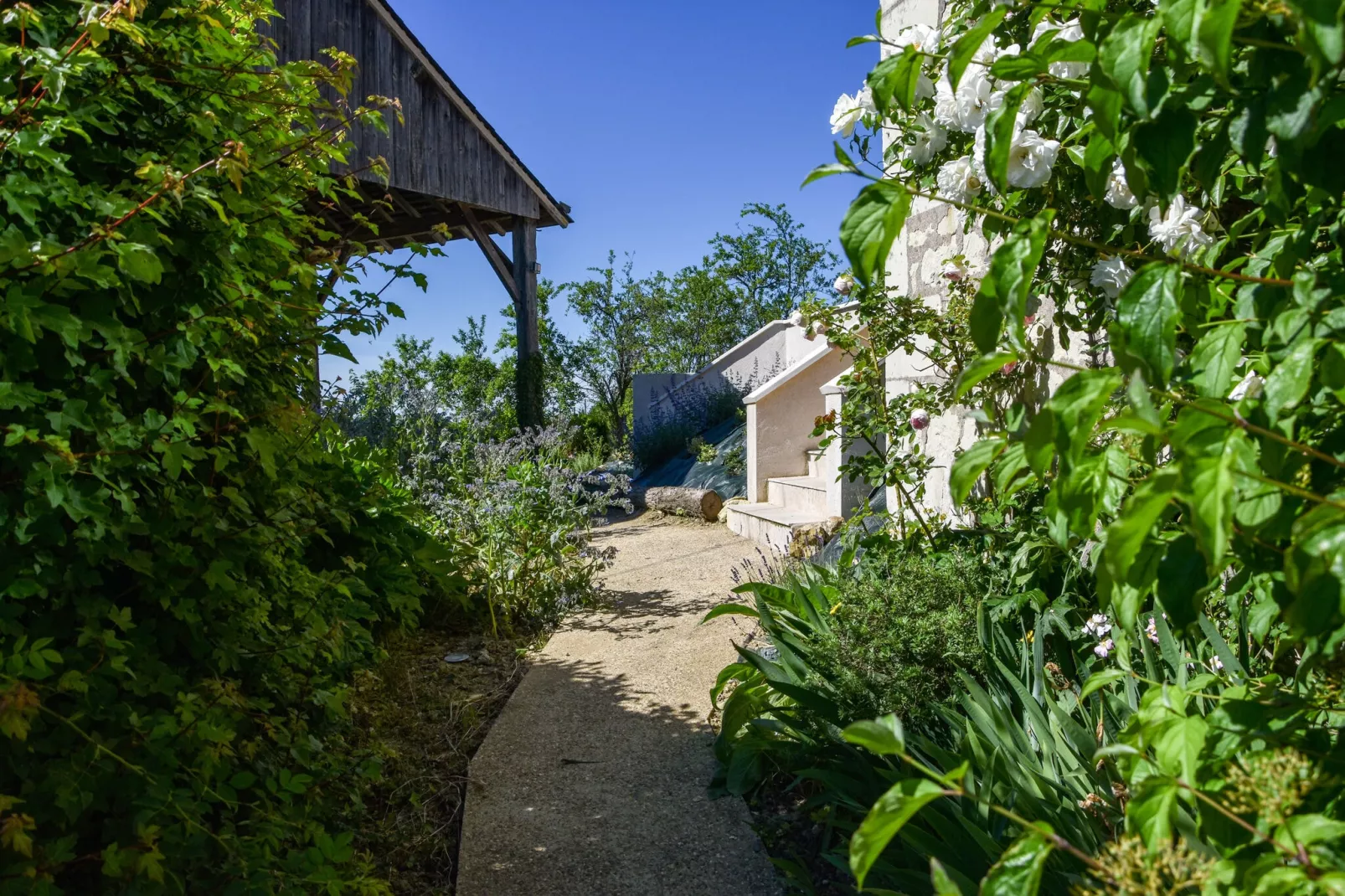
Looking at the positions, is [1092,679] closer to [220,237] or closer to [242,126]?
[220,237]

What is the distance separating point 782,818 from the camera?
2.67 m

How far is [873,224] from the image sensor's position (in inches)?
36.4

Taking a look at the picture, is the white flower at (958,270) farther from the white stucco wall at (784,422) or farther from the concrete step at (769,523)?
the white stucco wall at (784,422)

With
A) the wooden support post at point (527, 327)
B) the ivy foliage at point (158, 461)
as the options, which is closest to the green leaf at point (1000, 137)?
the ivy foliage at point (158, 461)

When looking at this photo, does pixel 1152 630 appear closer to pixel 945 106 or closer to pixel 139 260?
pixel 945 106

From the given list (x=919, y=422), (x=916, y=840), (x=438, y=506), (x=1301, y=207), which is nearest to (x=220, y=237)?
(x=916, y=840)

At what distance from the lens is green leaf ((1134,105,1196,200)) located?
850 millimetres

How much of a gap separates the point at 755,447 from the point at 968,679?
623 cm

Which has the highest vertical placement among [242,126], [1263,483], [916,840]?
[242,126]

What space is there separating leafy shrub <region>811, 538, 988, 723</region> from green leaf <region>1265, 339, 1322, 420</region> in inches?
69.3

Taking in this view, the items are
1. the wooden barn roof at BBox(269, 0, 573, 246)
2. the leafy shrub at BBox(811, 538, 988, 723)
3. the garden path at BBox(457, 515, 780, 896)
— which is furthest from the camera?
the wooden barn roof at BBox(269, 0, 573, 246)

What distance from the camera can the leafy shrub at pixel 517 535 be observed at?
508 cm

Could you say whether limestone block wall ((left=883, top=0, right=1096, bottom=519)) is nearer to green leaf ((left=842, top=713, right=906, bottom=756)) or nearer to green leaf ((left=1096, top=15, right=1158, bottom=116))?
green leaf ((left=1096, top=15, right=1158, bottom=116))

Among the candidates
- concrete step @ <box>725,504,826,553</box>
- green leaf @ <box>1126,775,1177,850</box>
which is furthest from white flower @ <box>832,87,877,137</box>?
concrete step @ <box>725,504,826,553</box>
